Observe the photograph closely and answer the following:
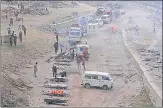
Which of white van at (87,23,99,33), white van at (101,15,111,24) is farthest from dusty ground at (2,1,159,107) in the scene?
white van at (101,15,111,24)

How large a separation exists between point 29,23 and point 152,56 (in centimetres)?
1974

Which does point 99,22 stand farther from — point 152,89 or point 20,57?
point 152,89

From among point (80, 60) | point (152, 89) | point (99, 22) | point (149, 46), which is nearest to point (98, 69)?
point (80, 60)

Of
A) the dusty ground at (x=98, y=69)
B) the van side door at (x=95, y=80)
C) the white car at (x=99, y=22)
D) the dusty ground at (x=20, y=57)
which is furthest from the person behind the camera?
the white car at (x=99, y=22)

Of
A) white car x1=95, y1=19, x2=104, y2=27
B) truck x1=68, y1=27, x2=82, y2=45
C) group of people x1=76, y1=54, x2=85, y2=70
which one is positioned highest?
white car x1=95, y1=19, x2=104, y2=27

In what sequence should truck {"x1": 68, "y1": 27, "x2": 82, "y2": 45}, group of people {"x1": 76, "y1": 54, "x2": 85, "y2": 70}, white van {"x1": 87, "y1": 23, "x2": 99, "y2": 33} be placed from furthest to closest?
1. white van {"x1": 87, "y1": 23, "x2": 99, "y2": 33}
2. truck {"x1": 68, "y1": 27, "x2": 82, "y2": 45}
3. group of people {"x1": 76, "y1": 54, "x2": 85, "y2": 70}

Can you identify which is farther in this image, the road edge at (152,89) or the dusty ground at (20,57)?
the road edge at (152,89)

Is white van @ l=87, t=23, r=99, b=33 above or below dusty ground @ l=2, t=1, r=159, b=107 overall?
above

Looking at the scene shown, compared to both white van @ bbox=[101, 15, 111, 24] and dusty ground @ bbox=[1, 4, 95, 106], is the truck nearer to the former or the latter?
dusty ground @ bbox=[1, 4, 95, 106]

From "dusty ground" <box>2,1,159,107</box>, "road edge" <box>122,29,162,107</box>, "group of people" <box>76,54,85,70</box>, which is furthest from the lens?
"group of people" <box>76,54,85,70</box>

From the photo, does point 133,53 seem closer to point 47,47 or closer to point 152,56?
point 152,56

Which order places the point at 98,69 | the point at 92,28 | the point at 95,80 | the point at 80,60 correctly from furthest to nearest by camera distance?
the point at 92,28
the point at 80,60
the point at 98,69
the point at 95,80

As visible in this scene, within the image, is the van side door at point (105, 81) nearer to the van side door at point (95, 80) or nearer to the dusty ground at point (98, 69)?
the van side door at point (95, 80)

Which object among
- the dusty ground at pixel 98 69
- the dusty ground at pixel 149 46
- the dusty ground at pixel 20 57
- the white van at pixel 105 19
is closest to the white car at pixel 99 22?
the white van at pixel 105 19
